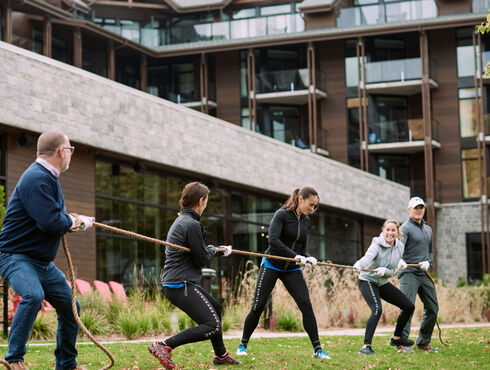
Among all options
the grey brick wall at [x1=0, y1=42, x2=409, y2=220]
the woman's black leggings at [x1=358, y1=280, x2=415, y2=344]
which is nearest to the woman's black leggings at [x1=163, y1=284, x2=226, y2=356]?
the woman's black leggings at [x1=358, y1=280, x2=415, y2=344]

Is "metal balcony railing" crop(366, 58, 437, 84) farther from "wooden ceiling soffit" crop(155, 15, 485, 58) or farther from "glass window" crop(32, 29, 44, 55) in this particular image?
"glass window" crop(32, 29, 44, 55)

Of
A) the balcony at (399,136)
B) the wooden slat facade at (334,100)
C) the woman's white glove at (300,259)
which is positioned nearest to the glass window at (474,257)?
the balcony at (399,136)

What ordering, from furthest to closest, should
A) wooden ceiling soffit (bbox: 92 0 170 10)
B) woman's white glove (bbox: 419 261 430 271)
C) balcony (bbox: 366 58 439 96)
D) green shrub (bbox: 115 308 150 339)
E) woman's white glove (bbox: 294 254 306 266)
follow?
wooden ceiling soffit (bbox: 92 0 170 10) → balcony (bbox: 366 58 439 96) → green shrub (bbox: 115 308 150 339) → woman's white glove (bbox: 419 261 430 271) → woman's white glove (bbox: 294 254 306 266)

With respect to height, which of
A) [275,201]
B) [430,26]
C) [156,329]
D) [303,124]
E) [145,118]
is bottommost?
[156,329]

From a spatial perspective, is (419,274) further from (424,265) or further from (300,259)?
(300,259)

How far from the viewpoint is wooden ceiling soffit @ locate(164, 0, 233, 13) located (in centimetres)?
4053

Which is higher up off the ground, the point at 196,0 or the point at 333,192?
the point at 196,0

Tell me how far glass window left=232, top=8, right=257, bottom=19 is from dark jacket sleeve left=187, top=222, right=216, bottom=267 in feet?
115

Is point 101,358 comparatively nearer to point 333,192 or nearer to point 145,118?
point 145,118

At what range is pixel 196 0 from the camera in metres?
41.1

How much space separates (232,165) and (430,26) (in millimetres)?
17705

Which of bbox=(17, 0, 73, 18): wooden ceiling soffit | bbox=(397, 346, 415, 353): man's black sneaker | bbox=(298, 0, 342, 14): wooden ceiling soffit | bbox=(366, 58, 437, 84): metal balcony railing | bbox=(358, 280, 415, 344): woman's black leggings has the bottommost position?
bbox=(397, 346, 415, 353): man's black sneaker

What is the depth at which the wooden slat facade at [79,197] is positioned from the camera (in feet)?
58.0

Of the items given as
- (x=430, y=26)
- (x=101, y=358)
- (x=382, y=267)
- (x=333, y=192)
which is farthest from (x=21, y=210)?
(x=430, y=26)
